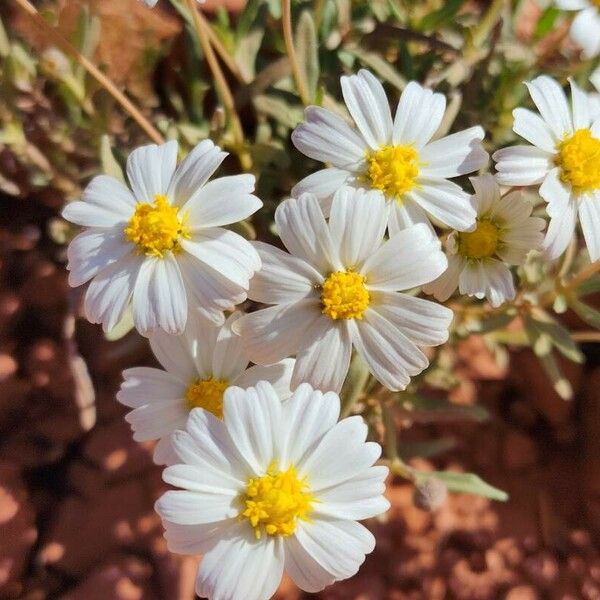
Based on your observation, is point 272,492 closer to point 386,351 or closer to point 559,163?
point 386,351

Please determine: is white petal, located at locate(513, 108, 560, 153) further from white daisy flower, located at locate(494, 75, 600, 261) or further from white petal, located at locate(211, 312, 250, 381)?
white petal, located at locate(211, 312, 250, 381)

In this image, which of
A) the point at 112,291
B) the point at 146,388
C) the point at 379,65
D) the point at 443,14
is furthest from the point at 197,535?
the point at 443,14

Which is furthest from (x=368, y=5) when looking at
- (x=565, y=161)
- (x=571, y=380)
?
(x=571, y=380)

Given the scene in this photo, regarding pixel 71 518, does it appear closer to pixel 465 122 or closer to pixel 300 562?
pixel 300 562

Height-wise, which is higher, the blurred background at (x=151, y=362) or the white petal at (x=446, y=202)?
the white petal at (x=446, y=202)

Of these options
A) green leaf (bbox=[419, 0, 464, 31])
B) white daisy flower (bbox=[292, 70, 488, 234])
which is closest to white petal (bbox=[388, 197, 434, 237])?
white daisy flower (bbox=[292, 70, 488, 234])

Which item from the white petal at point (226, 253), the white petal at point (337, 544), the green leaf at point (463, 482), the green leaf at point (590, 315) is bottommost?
the green leaf at point (463, 482)

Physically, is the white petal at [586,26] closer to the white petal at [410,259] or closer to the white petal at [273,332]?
the white petal at [410,259]

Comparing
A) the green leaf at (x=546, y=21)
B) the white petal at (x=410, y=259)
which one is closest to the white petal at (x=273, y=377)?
the white petal at (x=410, y=259)
